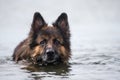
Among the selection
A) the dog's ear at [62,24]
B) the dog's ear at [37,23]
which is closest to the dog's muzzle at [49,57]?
the dog's ear at [37,23]

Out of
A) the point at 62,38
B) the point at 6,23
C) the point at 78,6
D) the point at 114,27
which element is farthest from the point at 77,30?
the point at 62,38

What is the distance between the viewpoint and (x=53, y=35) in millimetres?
14133

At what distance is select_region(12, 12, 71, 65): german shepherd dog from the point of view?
13.8 metres

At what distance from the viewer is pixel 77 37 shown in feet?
88.4

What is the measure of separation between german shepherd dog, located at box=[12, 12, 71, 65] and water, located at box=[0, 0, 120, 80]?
27 centimetres

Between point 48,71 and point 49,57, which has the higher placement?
point 49,57

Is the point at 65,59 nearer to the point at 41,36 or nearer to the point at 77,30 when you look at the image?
the point at 41,36

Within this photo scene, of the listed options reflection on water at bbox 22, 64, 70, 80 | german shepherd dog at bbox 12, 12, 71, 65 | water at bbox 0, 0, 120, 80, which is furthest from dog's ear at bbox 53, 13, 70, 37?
reflection on water at bbox 22, 64, 70, 80

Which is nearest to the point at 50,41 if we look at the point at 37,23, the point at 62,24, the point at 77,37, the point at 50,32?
the point at 50,32

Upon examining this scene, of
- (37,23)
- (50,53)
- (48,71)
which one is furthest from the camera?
(37,23)

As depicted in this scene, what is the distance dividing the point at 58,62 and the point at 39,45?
2.02 ft

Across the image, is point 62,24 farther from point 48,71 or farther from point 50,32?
point 48,71

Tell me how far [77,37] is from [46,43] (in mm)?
12996

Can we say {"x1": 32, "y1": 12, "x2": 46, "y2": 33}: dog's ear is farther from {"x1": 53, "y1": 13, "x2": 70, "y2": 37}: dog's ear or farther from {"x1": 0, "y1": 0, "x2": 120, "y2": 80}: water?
{"x1": 0, "y1": 0, "x2": 120, "y2": 80}: water
